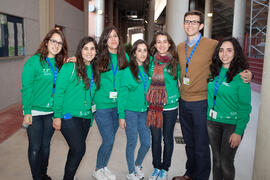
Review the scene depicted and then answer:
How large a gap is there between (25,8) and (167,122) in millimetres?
4933

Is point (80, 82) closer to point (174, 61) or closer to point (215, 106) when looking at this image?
point (174, 61)

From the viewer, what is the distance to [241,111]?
6.43ft

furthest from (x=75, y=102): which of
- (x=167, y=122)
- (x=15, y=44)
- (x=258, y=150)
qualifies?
(x=15, y=44)

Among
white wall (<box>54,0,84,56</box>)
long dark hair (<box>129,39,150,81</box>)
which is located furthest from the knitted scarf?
white wall (<box>54,0,84,56</box>)

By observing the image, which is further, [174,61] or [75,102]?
[174,61]

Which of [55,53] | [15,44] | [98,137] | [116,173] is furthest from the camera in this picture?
[15,44]

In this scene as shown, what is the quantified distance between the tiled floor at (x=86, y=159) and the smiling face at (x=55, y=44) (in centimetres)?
141

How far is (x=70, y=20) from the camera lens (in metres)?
9.54

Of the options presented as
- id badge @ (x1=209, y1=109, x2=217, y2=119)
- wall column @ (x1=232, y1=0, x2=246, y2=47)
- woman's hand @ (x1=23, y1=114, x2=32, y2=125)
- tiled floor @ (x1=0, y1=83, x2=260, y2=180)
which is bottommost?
tiled floor @ (x1=0, y1=83, x2=260, y2=180)

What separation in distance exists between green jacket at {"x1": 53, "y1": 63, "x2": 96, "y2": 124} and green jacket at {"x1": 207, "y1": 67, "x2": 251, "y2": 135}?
3.66ft

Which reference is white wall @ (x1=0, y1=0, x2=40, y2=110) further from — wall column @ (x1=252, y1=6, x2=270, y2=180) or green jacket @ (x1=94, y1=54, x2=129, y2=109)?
wall column @ (x1=252, y1=6, x2=270, y2=180)

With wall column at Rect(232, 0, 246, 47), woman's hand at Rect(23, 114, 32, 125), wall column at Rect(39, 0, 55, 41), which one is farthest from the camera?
wall column at Rect(232, 0, 246, 47)

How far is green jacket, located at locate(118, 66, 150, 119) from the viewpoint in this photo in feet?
8.02

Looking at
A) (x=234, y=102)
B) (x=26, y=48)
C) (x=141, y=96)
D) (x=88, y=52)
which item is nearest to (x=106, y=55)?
(x=88, y=52)
